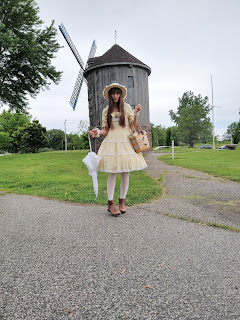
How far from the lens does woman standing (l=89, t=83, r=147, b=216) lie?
155 inches

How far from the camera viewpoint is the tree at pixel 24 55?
60.4ft

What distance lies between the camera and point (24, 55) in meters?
19.5

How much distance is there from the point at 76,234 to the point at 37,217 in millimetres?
1089

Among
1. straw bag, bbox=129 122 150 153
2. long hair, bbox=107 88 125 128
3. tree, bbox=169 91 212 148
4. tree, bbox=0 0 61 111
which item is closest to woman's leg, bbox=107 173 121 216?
straw bag, bbox=129 122 150 153

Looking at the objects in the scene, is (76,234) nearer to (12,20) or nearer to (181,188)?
(181,188)

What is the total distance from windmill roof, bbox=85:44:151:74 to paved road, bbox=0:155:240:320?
751 inches

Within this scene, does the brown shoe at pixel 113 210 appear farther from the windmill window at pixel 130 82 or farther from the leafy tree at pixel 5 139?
the leafy tree at pixel 5 139

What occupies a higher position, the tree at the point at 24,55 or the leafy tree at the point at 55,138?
the tree at the point at 24,55

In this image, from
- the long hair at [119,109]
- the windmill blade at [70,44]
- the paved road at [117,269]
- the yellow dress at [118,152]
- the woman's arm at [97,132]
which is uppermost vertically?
the windmill blade at [70,44]

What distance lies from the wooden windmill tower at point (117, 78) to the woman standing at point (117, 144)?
56.1ft

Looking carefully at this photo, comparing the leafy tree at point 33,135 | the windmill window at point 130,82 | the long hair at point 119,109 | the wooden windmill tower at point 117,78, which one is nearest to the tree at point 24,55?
the wooden windmill tower at point 117,78

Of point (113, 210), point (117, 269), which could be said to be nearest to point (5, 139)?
point (113, 210)

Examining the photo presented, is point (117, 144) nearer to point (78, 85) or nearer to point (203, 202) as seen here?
point (203, 202)

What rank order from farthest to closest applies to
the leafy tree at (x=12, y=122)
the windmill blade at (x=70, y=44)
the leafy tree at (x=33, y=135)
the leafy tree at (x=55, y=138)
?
the leafy tree at (x=55, y=138)
the leafy tree at (x=12, y=122)
the leafy tree at (x=33, y=135)
the windmill blade at (x=70, y=44)
